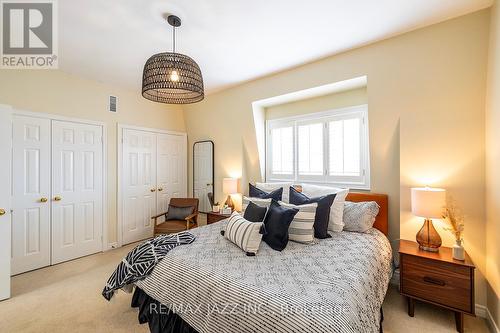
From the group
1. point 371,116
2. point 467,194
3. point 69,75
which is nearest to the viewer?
point 467,194

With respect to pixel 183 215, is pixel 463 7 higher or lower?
higher

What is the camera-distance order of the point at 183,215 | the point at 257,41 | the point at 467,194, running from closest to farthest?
the point at 467,194 < the point at 257,41 < the point at 183,215

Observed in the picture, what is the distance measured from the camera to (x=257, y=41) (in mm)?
2404

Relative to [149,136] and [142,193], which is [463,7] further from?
[142,193]

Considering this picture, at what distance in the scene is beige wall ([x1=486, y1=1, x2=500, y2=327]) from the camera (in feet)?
5.76

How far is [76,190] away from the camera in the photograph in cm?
332

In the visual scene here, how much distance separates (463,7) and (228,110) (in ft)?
9.95

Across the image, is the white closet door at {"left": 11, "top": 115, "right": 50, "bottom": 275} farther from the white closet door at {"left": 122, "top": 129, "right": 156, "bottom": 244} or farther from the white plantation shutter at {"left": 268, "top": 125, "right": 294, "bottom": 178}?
the white plantation shutter at {"left": 268, "top": 125, "right": 294, "bottom": 178}

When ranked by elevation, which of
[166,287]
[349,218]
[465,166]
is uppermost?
[465,166]

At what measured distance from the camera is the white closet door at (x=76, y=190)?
3.13 m

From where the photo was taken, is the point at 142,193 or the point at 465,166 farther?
the point at 142,193

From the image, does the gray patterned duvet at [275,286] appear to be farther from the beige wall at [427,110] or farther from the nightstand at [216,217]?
the nightstand at [216,217]

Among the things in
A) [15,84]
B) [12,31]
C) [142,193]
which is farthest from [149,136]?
[12,31]

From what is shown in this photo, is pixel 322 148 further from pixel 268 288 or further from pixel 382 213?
pixel 268 288
